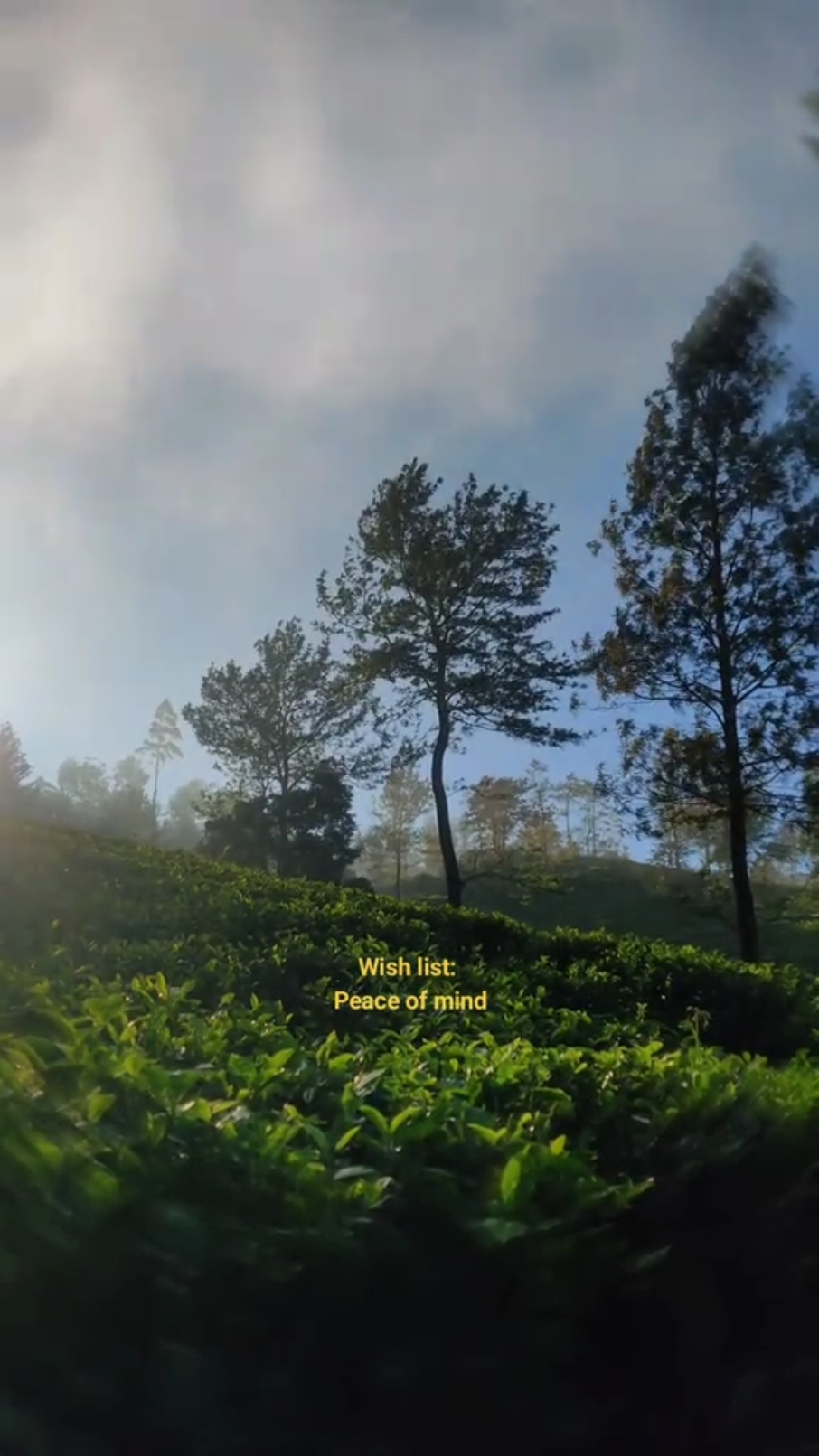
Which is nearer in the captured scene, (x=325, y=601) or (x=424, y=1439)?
(x=424, y=1439)

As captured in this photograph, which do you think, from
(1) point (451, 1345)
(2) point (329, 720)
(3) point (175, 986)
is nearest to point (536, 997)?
(3) point (175, 986)

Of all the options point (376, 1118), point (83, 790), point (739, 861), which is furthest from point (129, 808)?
point (376, 1118)

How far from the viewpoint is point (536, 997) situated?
13.7ft

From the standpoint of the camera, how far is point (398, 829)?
46.7 ft

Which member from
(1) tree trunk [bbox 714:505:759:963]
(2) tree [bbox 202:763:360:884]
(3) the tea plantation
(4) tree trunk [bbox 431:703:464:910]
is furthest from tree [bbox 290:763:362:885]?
(3) the tea plantation

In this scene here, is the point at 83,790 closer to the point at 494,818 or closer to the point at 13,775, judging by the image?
the point at 13,775

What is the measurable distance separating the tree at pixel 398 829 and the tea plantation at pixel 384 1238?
9.33m

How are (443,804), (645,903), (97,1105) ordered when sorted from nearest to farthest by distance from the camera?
(97,1105) < (443,804) < (645,903)

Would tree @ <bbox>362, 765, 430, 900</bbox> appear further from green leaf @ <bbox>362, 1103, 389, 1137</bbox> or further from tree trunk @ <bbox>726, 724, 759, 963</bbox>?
green leaf @ <bbox>362, 1103, 389, 1137</bbox>

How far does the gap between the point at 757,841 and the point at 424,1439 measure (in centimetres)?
1126

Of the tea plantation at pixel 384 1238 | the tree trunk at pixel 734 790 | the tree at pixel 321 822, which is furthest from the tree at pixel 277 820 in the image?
the tea plantation at pixel 384 1238

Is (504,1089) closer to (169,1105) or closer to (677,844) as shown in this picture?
(169,1105)

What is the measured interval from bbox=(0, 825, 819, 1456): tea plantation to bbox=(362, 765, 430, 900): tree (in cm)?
933

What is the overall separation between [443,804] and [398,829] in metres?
2.15
